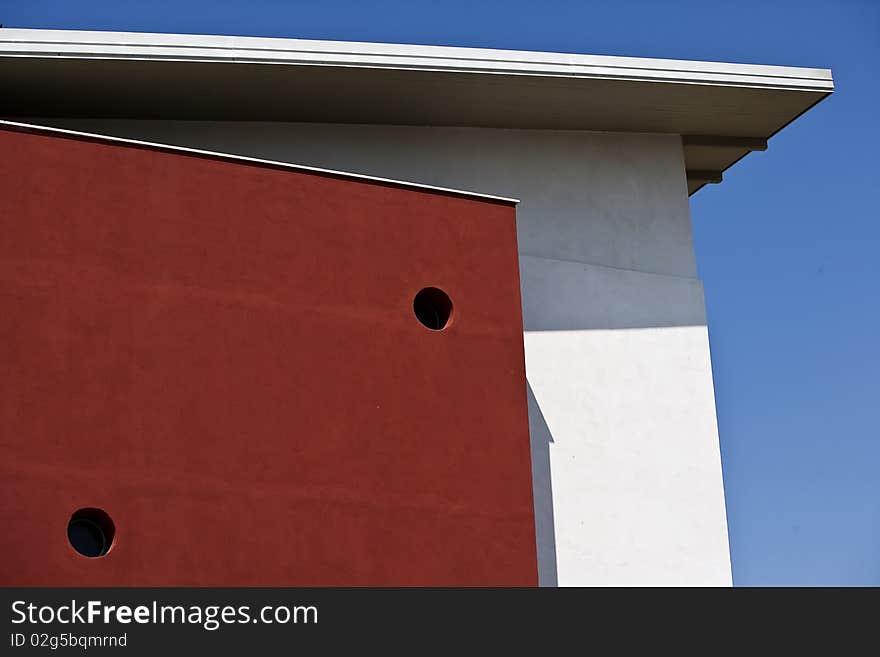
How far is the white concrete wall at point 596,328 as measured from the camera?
14.5 meters

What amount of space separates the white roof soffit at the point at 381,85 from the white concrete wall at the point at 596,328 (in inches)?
11.8

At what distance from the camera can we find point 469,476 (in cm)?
1250

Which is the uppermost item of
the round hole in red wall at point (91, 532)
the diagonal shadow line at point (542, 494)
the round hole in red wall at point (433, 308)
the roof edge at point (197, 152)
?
the roof edge at point (197, 152)

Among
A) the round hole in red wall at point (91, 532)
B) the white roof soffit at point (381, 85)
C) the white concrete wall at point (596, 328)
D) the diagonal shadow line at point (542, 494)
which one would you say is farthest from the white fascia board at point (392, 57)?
the round hole in red wall at point (91, 532)

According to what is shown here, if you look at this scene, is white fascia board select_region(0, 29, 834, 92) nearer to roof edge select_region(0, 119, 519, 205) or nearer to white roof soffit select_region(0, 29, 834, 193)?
white roof soffit select_region(0, 29, 834, 193)

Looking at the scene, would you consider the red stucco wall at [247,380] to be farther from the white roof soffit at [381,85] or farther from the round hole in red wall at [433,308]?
the white roof soffit at [381,85]

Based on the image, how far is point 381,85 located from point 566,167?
2.64m

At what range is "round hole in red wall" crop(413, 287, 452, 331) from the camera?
42.4 feet

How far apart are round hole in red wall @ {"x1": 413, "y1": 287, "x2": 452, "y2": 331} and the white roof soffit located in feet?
7.91

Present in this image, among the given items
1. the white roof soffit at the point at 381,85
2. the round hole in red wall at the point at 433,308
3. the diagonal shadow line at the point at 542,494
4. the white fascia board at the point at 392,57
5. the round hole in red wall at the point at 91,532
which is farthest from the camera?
the diagonal shadow line at the point at 542,494

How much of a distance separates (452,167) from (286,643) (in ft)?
23.7

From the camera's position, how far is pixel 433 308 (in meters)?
13.1

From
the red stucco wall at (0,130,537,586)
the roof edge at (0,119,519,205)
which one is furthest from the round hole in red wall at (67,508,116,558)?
the roof edge at (0,119,519,205)

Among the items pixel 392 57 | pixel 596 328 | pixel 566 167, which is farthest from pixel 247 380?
pixel 566 167
